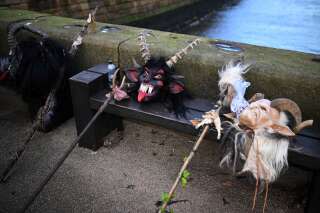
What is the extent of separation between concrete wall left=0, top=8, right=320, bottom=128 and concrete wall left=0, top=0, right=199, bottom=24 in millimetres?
2819

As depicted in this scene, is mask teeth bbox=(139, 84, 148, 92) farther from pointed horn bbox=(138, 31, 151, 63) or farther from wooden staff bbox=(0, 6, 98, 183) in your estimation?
wooden staff bbox=(0, 6, 98, 183)

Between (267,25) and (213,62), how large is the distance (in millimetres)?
11113

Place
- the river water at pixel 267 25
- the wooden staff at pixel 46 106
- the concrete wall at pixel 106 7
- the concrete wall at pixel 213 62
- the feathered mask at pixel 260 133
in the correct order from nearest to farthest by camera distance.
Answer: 1. the feathered mask at pixel 260 133
2. the concrete wall at pixel 213 62
3. the wooden staff at pixel 46 106
4. the concrete wall at pixel 106 7
5. the river water at pixel 267 25

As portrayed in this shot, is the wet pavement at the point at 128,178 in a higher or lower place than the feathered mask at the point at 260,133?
lower

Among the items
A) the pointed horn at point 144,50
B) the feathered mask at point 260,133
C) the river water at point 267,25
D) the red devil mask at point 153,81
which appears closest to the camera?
the feathered mask at point 260,133

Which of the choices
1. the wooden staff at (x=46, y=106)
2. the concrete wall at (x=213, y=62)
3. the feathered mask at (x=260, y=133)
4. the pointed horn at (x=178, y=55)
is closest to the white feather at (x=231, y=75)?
the feathered mask at (x=260, y=133)

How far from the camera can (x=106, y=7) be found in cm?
926

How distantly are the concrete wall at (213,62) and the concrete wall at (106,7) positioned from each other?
2.82 m

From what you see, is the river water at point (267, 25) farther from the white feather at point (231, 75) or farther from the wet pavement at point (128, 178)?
the white feather at point (231, 75)

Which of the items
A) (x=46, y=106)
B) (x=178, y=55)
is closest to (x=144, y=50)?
(x=178, y=55)

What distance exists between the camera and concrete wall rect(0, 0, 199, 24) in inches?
268

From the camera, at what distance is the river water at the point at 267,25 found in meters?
10.9

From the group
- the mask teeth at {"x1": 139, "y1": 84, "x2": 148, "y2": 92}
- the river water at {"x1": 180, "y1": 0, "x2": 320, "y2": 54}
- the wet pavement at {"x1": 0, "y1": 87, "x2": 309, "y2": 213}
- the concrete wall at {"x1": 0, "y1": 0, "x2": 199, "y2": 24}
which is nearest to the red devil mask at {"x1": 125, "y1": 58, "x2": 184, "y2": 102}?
the mask teeth at {"x1": 139, "y1": 84, "x2": 148, "y2": 92}

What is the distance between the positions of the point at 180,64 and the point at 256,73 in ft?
2.50
